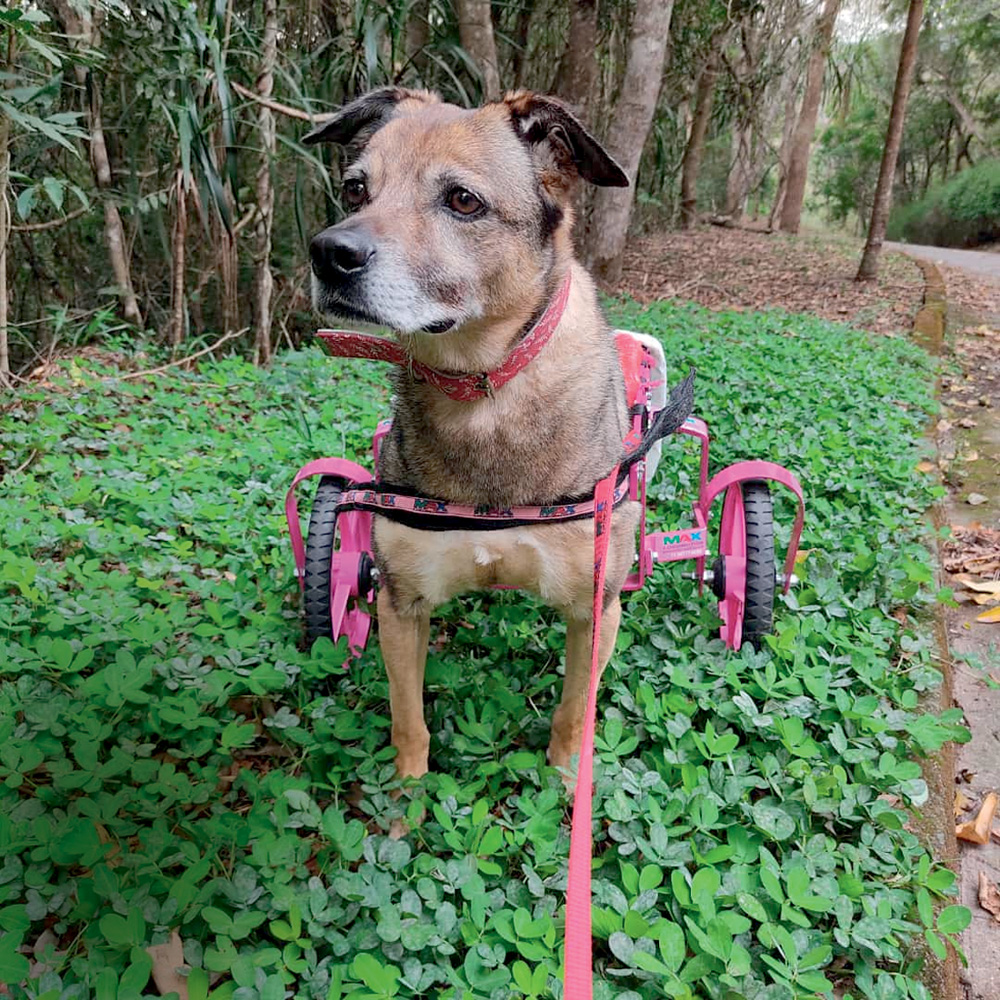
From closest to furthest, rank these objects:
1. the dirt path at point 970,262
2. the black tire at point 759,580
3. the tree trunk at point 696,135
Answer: the black tire at point 759,580 → the tree trunk at point 696,135 → the dirt path at point 970,262

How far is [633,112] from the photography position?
812cm

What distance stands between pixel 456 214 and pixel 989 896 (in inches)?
92.8

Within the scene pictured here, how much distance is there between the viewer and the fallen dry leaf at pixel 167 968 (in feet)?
5.61

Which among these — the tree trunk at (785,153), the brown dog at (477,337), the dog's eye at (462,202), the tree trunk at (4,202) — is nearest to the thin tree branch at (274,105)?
the tree trunk at (4,202)

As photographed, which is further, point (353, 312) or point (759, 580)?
point (759, 580)

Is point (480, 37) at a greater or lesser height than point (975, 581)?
greater

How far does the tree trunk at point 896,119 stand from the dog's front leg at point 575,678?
9780 mm

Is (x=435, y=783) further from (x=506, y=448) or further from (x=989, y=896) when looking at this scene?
(x=989, y=896)

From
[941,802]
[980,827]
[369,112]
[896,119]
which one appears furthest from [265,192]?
[896,119]

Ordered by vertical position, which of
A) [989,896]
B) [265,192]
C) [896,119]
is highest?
[896,119]

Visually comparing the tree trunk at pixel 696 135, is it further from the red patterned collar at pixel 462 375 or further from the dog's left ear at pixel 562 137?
the red patterned collar at pixel 462 375

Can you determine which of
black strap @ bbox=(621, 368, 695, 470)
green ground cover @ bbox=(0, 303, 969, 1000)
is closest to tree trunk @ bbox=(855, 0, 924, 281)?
green ground cover @ bbox=(0, 303, 969, 1000)

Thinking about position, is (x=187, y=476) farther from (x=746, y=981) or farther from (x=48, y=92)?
(x=746, y=981)

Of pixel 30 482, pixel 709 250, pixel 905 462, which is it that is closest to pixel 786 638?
pixel 905 462
